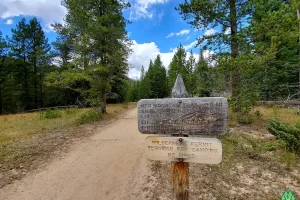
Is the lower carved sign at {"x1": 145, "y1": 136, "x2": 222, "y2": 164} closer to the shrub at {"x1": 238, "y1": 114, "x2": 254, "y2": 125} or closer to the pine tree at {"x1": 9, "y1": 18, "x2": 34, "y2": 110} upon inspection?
the shrub at {"x1": 238, "y1": 114, "x2": 254, "y2": 125}

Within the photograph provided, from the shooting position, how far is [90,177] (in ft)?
14.3

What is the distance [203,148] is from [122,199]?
2.25m

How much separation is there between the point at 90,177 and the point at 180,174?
2829 millimetres

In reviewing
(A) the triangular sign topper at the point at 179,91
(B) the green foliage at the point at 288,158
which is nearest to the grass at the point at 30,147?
(A) the triangular sign topper at the point at 179,91

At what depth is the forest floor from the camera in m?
3.58

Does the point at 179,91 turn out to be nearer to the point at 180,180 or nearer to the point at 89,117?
the point at 180,180

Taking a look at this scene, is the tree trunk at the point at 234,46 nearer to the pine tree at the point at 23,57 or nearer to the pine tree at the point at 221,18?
the pine tree at the point at 221,18

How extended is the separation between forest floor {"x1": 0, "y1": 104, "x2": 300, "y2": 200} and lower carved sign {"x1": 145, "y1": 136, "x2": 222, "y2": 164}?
5.40 ft

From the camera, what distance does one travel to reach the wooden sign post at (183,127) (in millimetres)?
2043

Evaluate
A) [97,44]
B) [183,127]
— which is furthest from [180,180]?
[97,44]

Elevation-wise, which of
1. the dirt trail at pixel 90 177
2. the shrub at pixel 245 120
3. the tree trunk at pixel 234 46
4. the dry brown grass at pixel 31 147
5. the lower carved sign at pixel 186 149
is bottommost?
the dirt trail at pixel 90 177

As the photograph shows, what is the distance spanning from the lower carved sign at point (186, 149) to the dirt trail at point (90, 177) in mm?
1726

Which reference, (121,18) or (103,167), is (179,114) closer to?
(103,167)

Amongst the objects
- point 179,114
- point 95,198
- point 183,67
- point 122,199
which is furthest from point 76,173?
point 183,67
